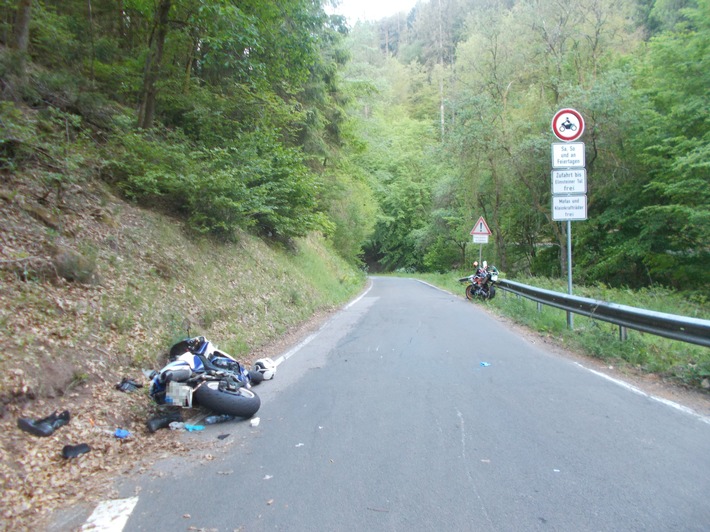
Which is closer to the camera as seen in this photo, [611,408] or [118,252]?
[611,408]

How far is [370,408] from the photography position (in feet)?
17.4

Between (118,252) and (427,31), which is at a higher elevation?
(427,31)

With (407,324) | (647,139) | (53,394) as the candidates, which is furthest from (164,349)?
(647,139)

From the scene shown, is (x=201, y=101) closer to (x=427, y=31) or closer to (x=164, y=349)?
(x=164, y=349)

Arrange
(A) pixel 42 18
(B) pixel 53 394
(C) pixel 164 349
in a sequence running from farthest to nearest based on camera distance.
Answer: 1. (A) pixel 42 18
2. (C) pixel 164 349
3. (B) pixel 53 394

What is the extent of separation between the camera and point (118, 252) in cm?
783

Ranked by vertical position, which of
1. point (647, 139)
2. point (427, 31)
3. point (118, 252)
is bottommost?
point (118, 252)

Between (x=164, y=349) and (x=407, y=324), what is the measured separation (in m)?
6.44

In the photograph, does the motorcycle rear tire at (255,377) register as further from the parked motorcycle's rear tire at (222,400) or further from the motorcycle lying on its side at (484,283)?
the motorcycle lying on its side at (484,283)

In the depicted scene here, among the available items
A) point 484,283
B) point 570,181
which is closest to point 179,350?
point 570,181

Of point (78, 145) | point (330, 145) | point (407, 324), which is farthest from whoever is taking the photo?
point (330, 145)

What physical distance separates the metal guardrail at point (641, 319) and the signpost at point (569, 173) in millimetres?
714

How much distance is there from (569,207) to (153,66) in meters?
10.0

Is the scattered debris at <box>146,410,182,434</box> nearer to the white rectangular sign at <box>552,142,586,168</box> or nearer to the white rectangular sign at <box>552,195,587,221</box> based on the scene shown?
the white rectangular sign at <box>552,195,587,221</box>
